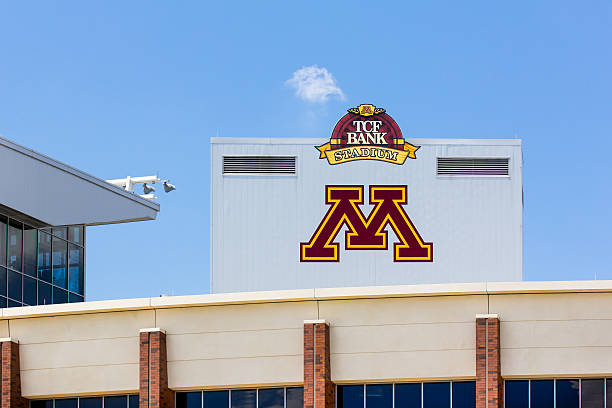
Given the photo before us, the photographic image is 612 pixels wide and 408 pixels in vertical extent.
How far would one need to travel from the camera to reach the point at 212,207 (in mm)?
50500

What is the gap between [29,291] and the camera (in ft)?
149

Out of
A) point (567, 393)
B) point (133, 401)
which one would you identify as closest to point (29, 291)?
point (133, 401)

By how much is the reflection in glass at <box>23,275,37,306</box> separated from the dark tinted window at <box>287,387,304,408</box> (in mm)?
13088

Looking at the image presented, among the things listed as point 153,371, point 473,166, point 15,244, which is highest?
point 473,166

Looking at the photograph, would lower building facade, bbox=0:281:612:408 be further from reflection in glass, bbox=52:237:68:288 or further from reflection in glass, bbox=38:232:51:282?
reflection in glass, bbox=52:237:68:288

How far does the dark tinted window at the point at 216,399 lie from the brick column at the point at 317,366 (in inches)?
98.3

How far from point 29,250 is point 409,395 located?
16.7 metres

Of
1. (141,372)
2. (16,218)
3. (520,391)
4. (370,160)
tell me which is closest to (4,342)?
(141,372)

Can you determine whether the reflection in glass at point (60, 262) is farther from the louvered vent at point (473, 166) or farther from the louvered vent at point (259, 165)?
A: the louvered vent at point (473, 166)

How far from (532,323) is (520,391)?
1.92m

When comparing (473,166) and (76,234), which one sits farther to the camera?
(473,166)

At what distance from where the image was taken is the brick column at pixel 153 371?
3603 cm

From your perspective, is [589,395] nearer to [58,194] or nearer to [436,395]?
[436,395]

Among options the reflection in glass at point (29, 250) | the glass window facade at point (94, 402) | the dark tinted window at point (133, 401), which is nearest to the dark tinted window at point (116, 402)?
the glass window facade at point (94, 402)
